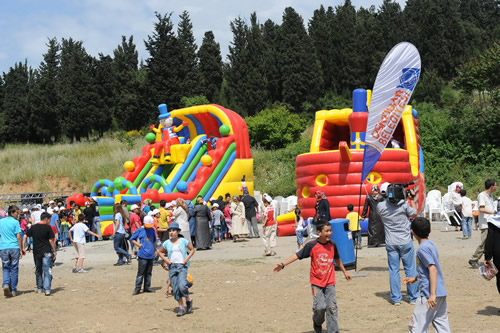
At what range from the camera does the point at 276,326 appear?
715cm

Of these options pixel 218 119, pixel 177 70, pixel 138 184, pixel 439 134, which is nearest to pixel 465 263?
pixel 218 119

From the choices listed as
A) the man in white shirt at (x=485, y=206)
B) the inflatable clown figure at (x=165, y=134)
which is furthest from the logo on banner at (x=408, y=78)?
the inflatable clown figure at (x=165, y=134)

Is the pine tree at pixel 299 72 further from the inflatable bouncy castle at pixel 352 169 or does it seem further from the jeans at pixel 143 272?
the jeans at pixel 143 272

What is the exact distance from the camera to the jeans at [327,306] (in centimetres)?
624

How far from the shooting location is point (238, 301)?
28.4 ft

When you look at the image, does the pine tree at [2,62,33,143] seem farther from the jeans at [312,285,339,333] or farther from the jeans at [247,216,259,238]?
the jeans at [312,285,339,333]

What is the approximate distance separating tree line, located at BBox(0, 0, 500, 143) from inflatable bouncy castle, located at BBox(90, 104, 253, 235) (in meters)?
19.6

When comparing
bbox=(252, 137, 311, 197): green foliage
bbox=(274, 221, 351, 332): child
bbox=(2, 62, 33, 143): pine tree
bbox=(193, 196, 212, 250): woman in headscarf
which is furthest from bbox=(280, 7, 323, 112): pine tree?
bbox=(274, 221, 351, 332): child

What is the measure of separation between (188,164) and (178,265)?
1361 centimetres

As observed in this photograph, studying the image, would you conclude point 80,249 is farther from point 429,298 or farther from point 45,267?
point 429,298

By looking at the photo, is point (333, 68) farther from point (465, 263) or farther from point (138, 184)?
point (465, 263)

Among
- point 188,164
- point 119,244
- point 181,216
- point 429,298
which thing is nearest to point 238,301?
point 429,298

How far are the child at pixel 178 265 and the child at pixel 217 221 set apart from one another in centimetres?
821

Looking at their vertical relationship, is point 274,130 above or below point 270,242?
above
